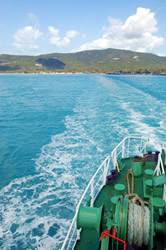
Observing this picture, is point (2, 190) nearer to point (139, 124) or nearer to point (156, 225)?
point (156, 225)

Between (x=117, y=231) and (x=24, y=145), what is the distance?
47.8ft

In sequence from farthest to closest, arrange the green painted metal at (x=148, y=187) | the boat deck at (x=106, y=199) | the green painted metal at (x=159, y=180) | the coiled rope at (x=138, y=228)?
the green painted metal at (x=148, y=187), the boat deck at (x=106, y=199), the green painted metal at (x=159, y=180), the coiled rope at (x=138, y=228)

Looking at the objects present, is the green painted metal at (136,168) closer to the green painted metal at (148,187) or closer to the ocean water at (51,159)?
the green painted metal at (148,187)

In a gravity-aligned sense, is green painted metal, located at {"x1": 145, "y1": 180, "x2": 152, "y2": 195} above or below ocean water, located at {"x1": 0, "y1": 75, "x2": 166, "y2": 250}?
above

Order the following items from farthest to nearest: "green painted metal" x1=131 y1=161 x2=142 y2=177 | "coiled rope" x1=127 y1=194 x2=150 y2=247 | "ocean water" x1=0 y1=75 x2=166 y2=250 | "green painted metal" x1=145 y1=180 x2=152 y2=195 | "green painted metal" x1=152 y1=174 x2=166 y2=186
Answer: "ocean water" x1=0 y1=75 x2=166 y2=250
"green painted metal" x1=131 y1=161 x2=142 y2=177
"green painted metal" x1=145 y1=180 x2=152 y2=195
"green painted metal" x1=152 y1=174 x2=166 y2=186
"coiled rope" x1=127 y1=194 x2=150 y2=247

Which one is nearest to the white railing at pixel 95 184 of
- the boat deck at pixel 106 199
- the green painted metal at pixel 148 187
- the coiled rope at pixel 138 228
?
the boat deck at pixel 106 199

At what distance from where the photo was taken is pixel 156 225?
3723 mm

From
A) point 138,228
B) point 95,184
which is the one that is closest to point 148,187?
point 138,228

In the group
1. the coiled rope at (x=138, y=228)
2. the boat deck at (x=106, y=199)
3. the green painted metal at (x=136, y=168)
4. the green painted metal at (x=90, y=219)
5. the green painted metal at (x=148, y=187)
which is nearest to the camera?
the coiled rope at (x=138, y=228)

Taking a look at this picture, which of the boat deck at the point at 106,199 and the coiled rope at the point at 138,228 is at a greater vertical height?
the coiled rope at the point at 138,228

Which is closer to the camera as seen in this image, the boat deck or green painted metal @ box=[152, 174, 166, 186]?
green painted metal @ box=[152, 174, 166, 186]

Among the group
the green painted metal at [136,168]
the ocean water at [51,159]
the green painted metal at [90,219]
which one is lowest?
the ocean water at [51,159]

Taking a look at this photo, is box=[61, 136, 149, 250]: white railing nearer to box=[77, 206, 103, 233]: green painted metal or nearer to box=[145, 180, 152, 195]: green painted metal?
box=[77, 206, 103, 233]: green painted metal

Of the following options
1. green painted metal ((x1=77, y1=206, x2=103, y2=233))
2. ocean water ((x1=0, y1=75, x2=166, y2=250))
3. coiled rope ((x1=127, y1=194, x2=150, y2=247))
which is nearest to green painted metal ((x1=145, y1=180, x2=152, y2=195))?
coiled rope ((x1=127, y1=194, x2=150, y2=247))
